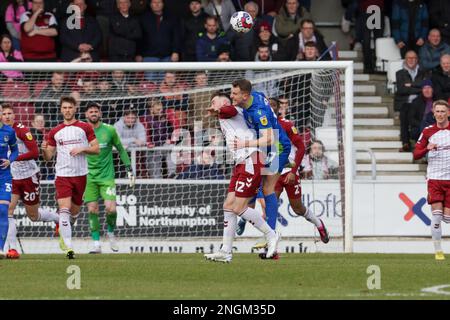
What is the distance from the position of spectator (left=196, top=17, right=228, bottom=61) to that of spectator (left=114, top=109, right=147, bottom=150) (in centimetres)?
280

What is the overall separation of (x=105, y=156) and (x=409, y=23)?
8.39 metres

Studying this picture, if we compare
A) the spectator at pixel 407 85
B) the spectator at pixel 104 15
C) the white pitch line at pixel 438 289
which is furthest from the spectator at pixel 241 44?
the white pitch line at pixel 438 289

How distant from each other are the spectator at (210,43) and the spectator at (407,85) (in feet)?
11.6

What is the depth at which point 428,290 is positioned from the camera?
40.9 ft

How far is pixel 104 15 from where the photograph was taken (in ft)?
82.6

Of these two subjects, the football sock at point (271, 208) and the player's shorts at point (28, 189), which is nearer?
the football sock at point (271, 208)

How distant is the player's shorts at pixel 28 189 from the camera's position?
19.1m

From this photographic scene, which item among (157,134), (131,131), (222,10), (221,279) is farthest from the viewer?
(222,10)

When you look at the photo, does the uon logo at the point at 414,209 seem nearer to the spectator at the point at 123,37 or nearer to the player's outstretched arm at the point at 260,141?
the spectator at the point at 123,37

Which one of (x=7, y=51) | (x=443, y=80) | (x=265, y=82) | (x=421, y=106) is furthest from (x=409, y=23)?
(x=7, y=51)

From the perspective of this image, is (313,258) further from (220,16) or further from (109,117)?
(220,16)

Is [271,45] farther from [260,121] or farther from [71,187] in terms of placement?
[260,121]

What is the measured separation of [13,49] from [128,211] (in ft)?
14.7

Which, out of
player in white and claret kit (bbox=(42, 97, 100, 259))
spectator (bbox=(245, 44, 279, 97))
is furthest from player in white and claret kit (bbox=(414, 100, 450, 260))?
player in white and claret kit (bbox=(42, 97, 100, 259))
